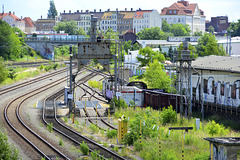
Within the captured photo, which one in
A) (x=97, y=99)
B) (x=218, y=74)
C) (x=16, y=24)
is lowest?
(x=97, y=99)

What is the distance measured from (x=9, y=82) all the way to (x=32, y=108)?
56.4 feet

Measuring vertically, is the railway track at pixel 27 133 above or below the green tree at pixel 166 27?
below

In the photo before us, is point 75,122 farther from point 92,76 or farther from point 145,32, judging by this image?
point 145,32

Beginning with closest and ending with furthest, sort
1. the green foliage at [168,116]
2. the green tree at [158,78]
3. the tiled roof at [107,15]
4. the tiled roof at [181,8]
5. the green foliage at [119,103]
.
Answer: the green foliage at [168,116] → the green foliage at [119,103] → the green tree at [158,78] → the tiled roof at [107,15] → the tiled roof at [181,8]

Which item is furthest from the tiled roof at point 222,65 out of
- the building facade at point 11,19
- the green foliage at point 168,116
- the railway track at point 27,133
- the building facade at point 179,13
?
the building facade at point 179,13

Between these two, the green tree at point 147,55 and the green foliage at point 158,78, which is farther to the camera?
the green tree at point 147,55

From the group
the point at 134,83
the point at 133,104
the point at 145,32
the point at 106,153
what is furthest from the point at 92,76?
the point at 145,32

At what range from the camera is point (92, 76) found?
61.8 m

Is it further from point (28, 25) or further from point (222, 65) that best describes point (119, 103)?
point (28, 25)

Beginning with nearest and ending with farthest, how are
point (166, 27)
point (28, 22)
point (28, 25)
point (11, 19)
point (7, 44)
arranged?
1. point (7, 44)
2. point (166, 27)
3. point (11, 19)
4. point (28, 25)
5. point (28, 22)

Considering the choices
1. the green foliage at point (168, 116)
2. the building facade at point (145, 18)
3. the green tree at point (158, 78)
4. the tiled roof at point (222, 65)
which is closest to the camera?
the green foliage at point (168, 116)

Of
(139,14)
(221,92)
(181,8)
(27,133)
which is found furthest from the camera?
(181,8)

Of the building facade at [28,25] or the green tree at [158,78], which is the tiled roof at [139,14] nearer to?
the building facade at [28,25]

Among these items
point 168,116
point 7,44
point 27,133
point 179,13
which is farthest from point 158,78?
point 179,13
